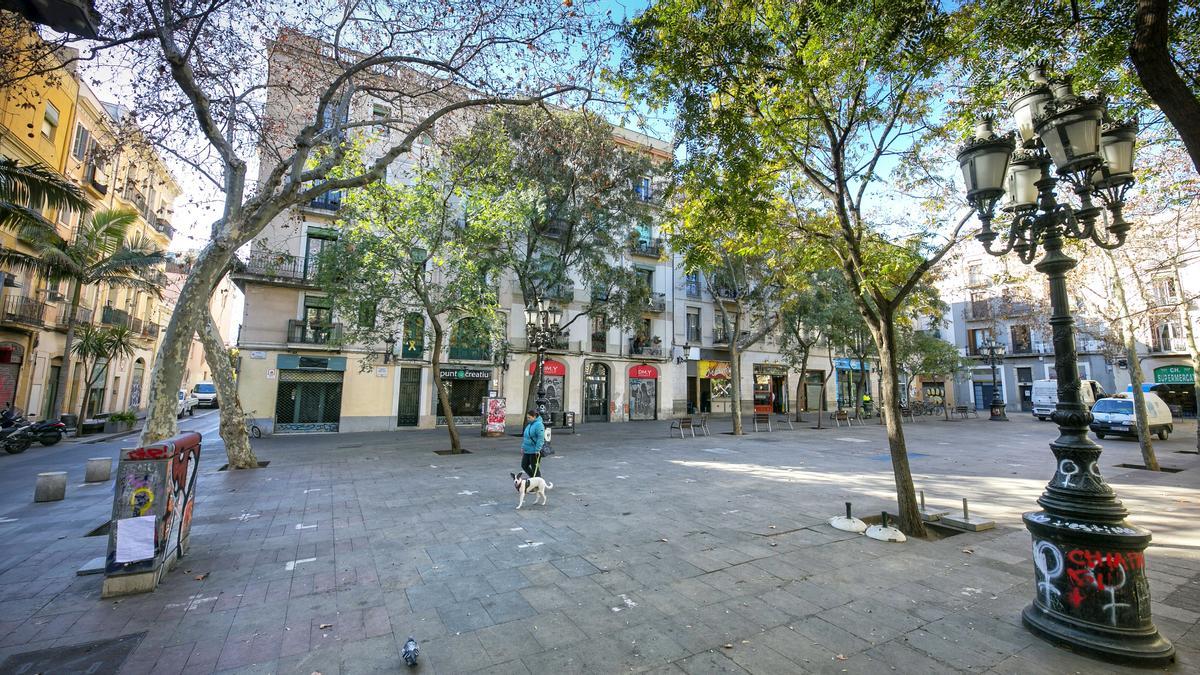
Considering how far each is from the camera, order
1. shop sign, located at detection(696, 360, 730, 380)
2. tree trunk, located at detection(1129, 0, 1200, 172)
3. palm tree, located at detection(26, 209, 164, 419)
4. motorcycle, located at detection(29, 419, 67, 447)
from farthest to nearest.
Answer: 1. shop sign, located at detection(696, 360, 730, 380)
2. palm tree, located at detection(26, 209, 164, 419)
3. motorcycle, located at detection(29, 419, 67, 447)
4. tree trunk, located at detection(1129, 0, 1200, 172)

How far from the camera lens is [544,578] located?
4602mm

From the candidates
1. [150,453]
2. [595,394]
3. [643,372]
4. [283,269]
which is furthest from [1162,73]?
[643,372]

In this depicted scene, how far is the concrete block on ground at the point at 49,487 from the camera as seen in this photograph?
780 centimetres

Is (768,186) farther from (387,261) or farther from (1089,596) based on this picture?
(387,261)

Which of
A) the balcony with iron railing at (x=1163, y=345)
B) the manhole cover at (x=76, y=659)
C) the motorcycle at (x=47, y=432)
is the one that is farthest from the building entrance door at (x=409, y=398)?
the balcony with iron railing at (x=1163, y=345)

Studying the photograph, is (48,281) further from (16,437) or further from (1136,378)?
(1136,378)

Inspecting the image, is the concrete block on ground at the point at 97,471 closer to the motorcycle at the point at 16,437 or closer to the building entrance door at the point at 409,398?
the motorcycle at the point at 16,437

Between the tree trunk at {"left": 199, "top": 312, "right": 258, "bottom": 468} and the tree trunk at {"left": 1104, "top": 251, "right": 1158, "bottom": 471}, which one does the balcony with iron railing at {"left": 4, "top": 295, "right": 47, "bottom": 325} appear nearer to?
the tree trunk at {"left": 199, "top": 312, "right": 258, "bottom": 468}

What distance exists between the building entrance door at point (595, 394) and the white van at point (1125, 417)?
19921 millimetres

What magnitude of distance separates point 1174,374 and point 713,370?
92.0ft

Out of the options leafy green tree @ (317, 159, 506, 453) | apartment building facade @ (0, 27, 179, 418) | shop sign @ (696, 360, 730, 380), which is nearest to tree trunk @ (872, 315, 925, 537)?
leafy green tree @ (317, 159, 506, 453)

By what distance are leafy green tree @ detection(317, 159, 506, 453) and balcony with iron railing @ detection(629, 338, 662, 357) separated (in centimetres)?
1314

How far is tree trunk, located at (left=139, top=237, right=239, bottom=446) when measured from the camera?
238 inches

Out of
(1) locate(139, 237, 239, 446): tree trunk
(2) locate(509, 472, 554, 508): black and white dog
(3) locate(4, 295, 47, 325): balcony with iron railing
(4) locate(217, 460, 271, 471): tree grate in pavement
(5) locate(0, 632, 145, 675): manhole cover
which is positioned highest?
(3) locate(4, 295, 47, 325): balcony with iron railing
